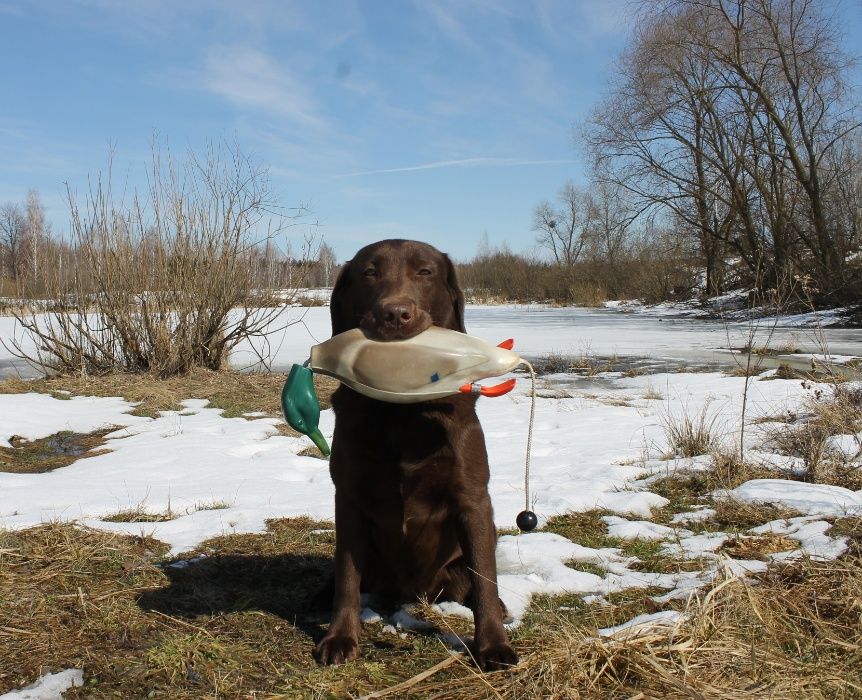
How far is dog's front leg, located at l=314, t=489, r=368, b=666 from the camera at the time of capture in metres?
2.25

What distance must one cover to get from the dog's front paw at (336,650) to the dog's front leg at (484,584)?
1.26 ft

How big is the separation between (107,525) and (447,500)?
2.17 m

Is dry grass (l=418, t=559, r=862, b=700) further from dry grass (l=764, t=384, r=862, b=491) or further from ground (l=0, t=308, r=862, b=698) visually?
dry grass (l=764, t=384, r=862, b=491)

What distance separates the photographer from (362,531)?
2422 mm

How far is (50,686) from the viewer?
1.97 metres

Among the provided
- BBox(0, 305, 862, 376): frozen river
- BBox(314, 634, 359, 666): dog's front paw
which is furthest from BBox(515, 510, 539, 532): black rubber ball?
BBox(0, 305, 862, 376): frozen river

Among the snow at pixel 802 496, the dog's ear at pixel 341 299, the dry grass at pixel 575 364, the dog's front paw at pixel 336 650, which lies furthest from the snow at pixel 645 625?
the dry grass at pixel 575 364

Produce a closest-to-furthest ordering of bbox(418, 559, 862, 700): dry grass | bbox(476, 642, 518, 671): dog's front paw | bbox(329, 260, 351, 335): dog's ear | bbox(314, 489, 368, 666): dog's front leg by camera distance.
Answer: bbox(418, 559, 862, 700): dry grass < bbox(476, 642, 518, 671): dog's front paw < bbox(314, 489, 368, 666): dog's front leg < bbox(329, 260, 351, 335): dog's ear

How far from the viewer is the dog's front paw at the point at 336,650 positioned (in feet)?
7.27

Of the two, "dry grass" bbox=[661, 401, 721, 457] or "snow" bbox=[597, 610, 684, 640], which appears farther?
"dry grass" bbox=[661, 401, 721, 457]

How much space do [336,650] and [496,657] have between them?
50 cm

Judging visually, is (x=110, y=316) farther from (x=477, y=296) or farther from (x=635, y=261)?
(x=477, y=296)

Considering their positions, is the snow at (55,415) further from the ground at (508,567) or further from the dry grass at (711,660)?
the dry grass at (711,660)

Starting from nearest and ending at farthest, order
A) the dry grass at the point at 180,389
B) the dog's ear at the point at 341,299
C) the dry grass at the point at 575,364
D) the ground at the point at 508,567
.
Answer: the ground at the point at 508,567
the dog's ear at the point at 341,299
the dry grass at the point at 180,389
the dry grass at the point at 575,364
